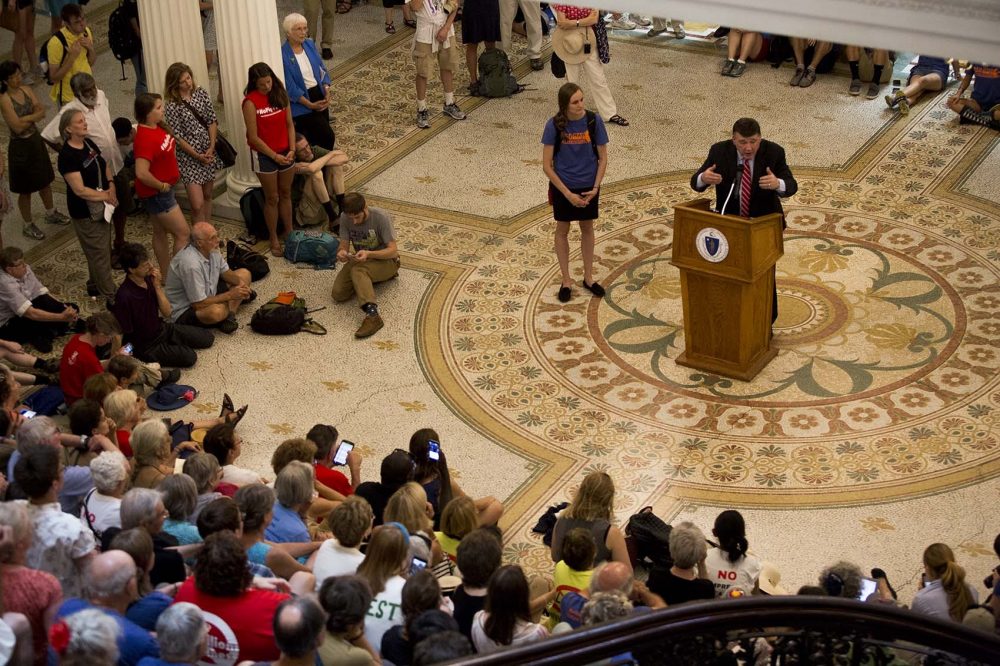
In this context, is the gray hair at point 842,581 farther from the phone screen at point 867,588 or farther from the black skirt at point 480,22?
the black skirt at point 480,22

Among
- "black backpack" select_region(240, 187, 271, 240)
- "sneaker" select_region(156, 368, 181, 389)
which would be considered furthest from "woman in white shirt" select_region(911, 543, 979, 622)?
"black backpack" select_region(240, 187, 271, 240)

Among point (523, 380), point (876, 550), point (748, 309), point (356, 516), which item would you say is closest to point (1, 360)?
point (523, 380)

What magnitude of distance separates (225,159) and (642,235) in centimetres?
299

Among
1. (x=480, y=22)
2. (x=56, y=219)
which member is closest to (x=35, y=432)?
(x=56, y=219)

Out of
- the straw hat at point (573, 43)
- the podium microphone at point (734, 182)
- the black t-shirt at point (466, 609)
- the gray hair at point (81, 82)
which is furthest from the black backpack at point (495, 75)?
the black t-shirt at point (466, 609)

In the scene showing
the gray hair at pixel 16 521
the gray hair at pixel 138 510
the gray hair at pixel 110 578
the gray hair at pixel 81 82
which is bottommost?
the gray hair at pixel 138 510

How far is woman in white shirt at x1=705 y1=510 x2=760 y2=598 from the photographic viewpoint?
587 centimetres

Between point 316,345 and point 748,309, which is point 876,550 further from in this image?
point 316,345

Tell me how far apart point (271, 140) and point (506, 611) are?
18.9ft

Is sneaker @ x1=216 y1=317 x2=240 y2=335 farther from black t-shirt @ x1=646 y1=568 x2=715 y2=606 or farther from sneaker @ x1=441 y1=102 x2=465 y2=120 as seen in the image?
black t-shirt @ x1=646 y1=568 x2=715 y2=606

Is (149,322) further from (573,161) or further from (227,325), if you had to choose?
(573,161)

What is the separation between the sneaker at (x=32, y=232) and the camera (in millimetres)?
10281

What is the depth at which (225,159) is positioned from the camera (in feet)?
32.3

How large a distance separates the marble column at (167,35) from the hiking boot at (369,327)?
8.09 feet
